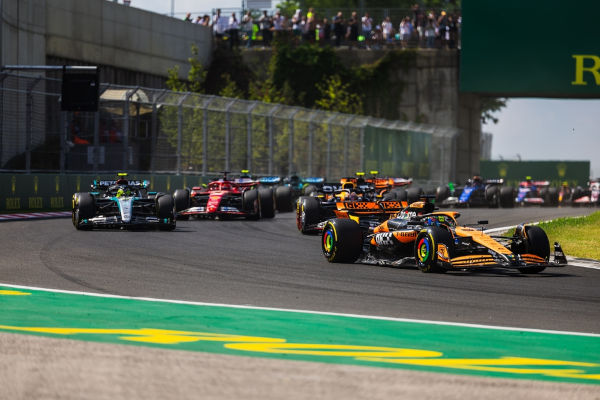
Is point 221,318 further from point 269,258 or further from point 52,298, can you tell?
point 269,258

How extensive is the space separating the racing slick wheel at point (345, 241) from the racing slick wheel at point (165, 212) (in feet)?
19.2

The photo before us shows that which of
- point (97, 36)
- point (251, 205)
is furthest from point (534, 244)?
point (97, 36)

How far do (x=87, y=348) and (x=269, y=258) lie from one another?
737cm

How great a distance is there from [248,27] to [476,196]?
18517mm

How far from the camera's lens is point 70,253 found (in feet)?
45.4

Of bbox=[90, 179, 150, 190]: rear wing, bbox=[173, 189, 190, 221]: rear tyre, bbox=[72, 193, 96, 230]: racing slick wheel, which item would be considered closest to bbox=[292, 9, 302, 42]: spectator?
bbox=[173, 189, 190, 221]: rear tyre

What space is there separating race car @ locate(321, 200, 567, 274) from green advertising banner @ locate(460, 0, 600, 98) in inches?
1116

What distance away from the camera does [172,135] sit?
27.7m

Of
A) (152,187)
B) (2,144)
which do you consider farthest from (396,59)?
(2,144)

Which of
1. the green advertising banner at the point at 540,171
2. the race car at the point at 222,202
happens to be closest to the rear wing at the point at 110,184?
the race car at the point at 222,202

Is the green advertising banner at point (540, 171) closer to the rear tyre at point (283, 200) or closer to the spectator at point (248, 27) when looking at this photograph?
the spectator at point (248, 27)

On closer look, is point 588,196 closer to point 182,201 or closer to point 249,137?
point 249,137

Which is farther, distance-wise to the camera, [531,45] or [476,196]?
[531,45]

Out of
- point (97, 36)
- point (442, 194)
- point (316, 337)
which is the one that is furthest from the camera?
point (97, 36)
